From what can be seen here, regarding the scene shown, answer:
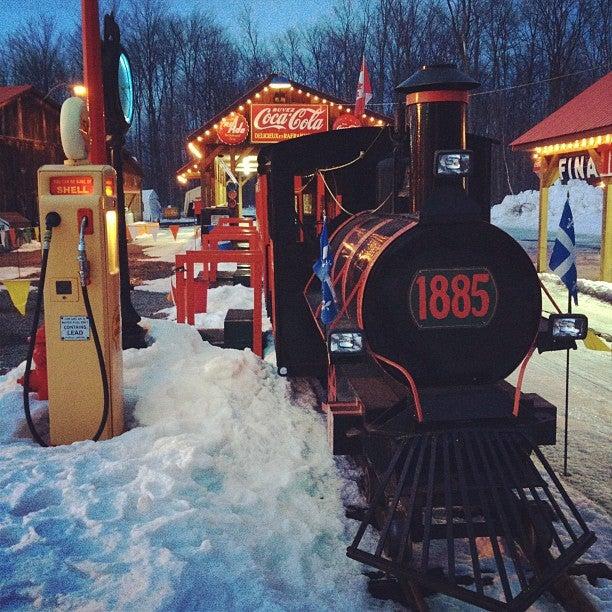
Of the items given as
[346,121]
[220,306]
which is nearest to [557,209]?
[346,121]

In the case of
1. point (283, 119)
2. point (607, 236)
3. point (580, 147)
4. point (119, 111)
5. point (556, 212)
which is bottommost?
point (607, 236)

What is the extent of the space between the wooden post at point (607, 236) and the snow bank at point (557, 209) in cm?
1243

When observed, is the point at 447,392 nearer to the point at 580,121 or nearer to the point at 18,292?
the point at 18,292

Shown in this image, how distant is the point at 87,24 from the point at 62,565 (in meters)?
4.09

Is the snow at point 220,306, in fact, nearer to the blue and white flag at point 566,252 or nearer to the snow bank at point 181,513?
the snow bank at point 181,513

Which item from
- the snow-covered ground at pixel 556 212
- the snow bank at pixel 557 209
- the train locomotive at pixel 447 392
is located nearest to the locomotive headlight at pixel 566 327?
the train locomotive at pixel 447 392

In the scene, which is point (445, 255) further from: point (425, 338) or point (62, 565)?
point (62, 565)

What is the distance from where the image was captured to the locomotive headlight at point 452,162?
3.71 m

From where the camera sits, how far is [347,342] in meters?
3.47

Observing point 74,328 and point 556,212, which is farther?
point 556,212

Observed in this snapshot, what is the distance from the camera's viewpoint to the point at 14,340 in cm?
923

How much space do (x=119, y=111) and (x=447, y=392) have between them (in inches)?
168

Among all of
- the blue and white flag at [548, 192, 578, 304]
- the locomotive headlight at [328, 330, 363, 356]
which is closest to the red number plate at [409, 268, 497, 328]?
the locomotive headlight at [328, 330, 363, 356]

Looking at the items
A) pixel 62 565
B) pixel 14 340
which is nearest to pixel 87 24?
pixel 62 565
